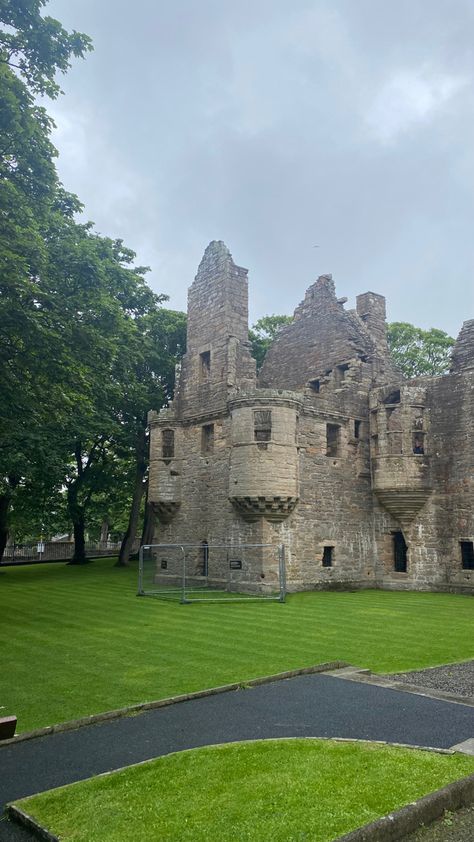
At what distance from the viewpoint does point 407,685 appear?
10078 mm

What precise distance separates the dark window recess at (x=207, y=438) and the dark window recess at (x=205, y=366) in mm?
2353

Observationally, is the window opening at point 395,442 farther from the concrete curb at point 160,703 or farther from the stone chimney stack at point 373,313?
the concrete curb at point 160,703

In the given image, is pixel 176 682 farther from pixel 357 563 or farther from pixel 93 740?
pixel 357 563

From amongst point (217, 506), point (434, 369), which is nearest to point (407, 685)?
point (217, 506)

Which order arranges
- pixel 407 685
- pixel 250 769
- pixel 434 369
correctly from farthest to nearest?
pixel 434 369 < pixel 407 685 < pixel 250 769

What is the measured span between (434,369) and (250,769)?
43.6 m

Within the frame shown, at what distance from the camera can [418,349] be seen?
4700 centimetres

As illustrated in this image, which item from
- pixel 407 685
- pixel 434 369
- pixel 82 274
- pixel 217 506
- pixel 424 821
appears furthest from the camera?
pixel 434 369

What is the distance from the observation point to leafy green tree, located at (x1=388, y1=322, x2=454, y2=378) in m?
46.5

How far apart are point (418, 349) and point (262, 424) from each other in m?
26.4

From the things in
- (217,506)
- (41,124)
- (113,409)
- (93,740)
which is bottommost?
(93,740)

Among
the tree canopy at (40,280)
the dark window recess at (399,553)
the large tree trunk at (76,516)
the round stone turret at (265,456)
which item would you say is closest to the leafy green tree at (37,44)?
the tree canopy at (40,280)

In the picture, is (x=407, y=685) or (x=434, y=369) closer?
(x=407, y=685)

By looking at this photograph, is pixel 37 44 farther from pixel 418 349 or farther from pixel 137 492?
pixel 418 349
